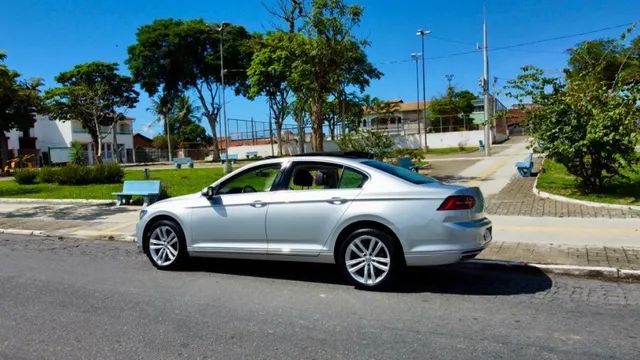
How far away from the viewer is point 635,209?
36.6 feet

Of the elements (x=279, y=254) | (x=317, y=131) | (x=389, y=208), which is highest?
(x=317, y=131)

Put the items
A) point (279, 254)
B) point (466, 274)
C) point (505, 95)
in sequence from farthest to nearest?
1. point (505, 95)
2. point (466, 274)
3. point (279, 254)

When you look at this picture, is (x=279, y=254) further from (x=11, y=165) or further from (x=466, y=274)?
(x=11, y=165)

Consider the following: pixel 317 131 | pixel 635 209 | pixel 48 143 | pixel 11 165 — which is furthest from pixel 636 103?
pixel 48 143

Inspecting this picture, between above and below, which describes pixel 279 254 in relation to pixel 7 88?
below

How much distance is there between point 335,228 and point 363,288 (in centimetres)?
75

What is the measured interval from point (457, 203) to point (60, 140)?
6973 cm

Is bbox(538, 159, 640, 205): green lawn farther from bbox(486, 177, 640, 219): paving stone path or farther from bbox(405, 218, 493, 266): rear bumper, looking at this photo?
bbox(405, 218, 493, 266): rear bumper

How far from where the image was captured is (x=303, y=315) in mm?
5426

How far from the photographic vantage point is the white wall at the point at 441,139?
5181 centimetres

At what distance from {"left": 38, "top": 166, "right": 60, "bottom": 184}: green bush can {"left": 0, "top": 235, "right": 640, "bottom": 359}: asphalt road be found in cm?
1818

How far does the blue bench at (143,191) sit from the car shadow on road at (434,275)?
24.8 feet

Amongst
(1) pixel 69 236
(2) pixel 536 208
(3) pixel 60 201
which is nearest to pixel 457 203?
(2) pixel 536 208

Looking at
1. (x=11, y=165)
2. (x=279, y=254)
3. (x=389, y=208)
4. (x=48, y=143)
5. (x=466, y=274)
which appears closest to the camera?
(x=389, y=208)
